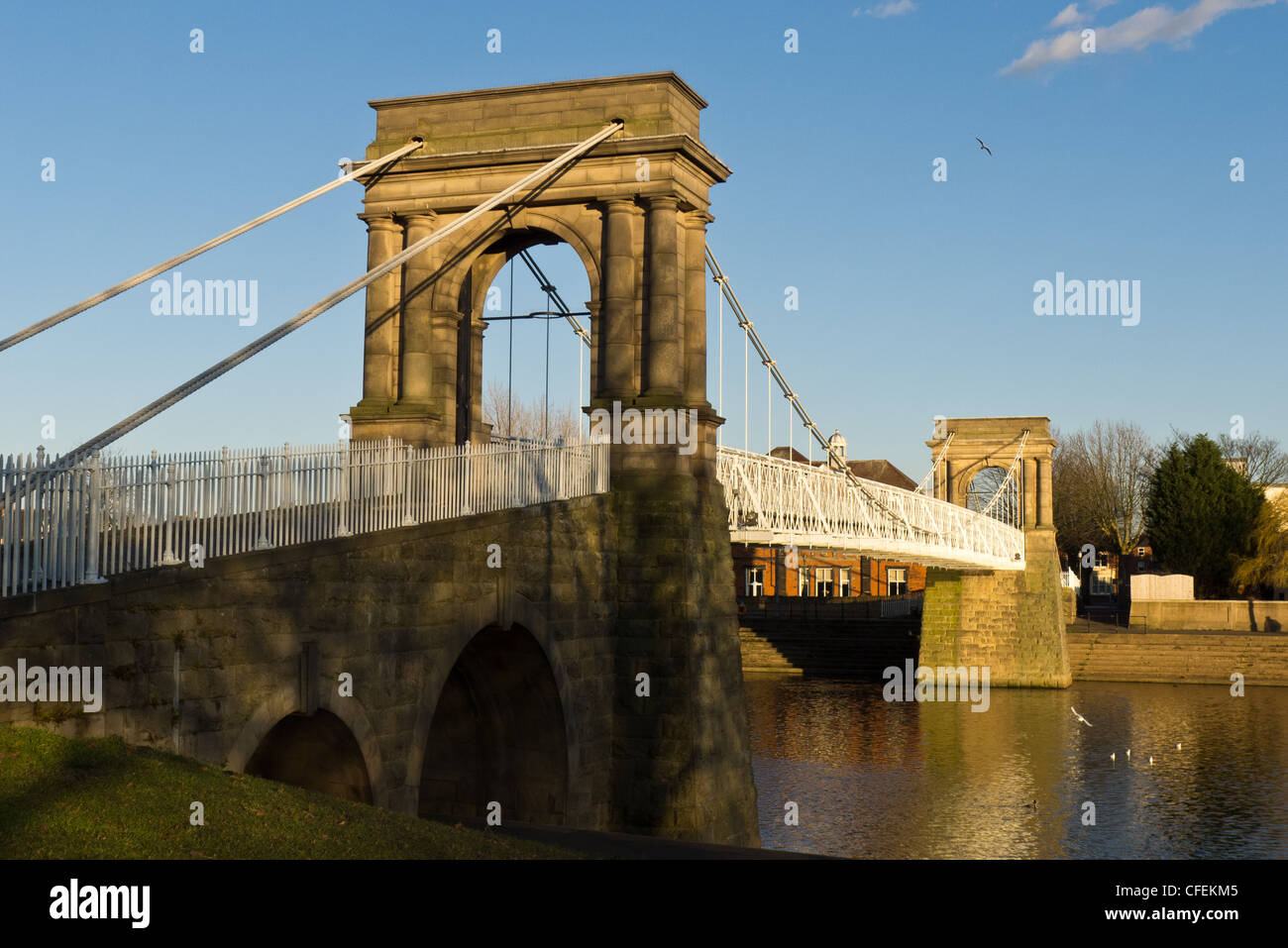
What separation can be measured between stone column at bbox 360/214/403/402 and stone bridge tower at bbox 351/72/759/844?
3cm

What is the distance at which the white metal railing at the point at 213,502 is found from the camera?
9547 millimetres

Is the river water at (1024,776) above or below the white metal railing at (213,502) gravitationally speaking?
below

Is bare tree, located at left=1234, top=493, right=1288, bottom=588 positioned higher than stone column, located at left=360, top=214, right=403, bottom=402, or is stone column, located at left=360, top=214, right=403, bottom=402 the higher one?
stone column, located at left=360, top=214, right=403, bottom=402

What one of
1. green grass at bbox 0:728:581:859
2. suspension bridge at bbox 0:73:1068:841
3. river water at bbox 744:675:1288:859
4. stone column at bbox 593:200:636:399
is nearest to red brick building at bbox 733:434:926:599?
river water at bbox 744:675:1288:859

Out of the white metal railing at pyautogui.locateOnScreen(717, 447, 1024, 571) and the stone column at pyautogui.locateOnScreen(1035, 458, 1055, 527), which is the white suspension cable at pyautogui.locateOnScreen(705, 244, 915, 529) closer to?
the white metal railing at pyautogui.locateOnScreen(717, 447, 1024, 571)

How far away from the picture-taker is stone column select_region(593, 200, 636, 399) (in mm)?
19391

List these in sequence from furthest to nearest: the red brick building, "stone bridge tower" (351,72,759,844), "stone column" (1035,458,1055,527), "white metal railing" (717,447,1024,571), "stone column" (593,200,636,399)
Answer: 1. the red brick building
2. "stone column" (1035,458,1055,527)
3. "white metal railing" (717,447,1024,571)
4. "stone column" (593,200,636,399)
5. "stone bridge tower" (351,72,759,844)

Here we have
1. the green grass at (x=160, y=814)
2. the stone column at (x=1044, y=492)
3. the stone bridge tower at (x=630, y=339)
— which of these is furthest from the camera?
Answer: the stone column at (x=1044, y=492)

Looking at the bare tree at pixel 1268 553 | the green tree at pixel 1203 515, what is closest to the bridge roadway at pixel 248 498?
the bare tree at pixel 1268 553

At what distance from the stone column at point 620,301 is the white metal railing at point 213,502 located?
3231mm

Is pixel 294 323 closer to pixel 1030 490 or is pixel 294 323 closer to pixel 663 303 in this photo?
pixel 663 303

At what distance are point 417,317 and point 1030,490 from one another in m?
39.8

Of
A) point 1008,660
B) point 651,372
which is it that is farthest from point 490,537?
point 1008,660

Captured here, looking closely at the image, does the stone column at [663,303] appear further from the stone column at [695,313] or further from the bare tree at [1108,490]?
the bare tree at [1108,490]
